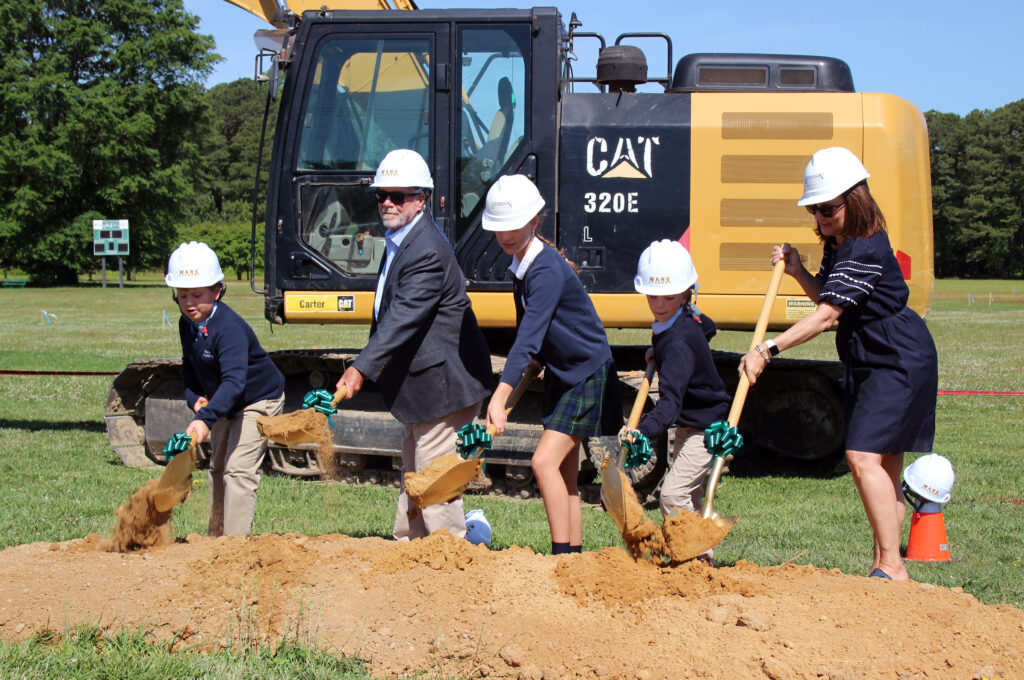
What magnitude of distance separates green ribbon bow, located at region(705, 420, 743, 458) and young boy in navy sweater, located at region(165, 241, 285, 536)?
2.44m

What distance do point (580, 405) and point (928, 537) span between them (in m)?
2.32

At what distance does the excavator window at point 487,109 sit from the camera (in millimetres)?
7297

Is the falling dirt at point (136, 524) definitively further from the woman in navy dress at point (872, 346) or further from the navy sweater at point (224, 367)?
the woman in navy dress at point (872, 346)

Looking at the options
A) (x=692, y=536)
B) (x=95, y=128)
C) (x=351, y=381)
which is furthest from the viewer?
(x=95, y=128)

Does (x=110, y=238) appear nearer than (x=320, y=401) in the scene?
No

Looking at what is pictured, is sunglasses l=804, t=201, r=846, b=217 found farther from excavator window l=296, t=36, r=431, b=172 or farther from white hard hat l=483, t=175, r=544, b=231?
excavator window l=296, t=36, r=431, b=172

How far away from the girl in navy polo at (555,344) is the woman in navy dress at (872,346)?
806 millimetres

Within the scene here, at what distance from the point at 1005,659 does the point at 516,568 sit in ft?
6.55

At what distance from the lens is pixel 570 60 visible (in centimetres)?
777

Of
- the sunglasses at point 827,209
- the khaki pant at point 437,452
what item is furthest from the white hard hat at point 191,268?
the sunglasses at point 827,209

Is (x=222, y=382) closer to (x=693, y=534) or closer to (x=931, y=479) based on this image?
(x=693, y=534)

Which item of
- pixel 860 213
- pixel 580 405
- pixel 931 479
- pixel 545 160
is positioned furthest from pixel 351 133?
pixel 931 479

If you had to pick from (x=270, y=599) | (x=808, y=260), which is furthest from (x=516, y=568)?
(x=808, y=260)

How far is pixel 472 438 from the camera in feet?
15.9
